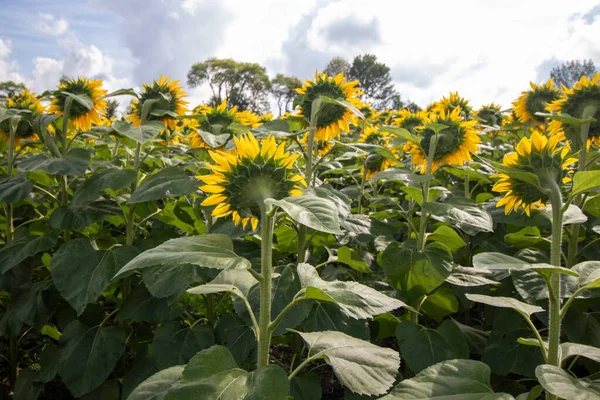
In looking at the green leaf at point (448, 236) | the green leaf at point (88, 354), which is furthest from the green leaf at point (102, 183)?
the green leaf at point (448, 236)

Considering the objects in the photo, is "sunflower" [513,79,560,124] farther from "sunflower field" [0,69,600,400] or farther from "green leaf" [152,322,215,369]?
"green leaf" [152,322,215,369]

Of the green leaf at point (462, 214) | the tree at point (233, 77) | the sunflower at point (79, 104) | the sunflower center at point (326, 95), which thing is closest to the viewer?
the green leaf at point (462, 214)

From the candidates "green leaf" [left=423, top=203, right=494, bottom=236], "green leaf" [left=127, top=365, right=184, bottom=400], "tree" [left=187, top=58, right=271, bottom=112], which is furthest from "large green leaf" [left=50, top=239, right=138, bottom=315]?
"tree" [left=187, top=58, right=271, bottom=112]

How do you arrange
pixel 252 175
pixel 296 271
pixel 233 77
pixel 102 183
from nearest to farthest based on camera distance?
pixel 252 175 < pixel 296 271 < pixel 102 183 < pixel 233 77

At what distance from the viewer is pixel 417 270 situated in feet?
5.28

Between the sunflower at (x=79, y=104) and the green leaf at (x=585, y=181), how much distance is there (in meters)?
2.23

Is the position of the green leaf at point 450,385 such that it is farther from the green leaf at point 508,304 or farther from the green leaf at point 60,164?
the green leaf at point 60,164

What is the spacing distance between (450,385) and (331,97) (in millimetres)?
1453

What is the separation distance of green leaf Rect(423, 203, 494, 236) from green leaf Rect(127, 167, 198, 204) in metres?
0.87

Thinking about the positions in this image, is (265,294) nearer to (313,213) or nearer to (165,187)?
(313,213)

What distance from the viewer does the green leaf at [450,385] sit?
0.95m

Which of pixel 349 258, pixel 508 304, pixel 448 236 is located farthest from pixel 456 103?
pixel 508 304

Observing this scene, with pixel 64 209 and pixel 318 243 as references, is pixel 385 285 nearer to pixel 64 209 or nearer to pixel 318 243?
pixel 318 243

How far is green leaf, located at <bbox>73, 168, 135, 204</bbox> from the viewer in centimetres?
185
